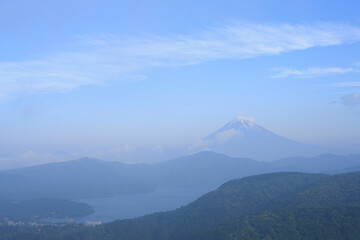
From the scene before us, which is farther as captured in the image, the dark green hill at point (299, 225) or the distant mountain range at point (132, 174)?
the distant mountain range at point (132, 174)

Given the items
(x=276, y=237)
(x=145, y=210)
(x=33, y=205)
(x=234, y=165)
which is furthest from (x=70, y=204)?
(x=234, y=165)

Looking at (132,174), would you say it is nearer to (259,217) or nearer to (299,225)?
(259,217)

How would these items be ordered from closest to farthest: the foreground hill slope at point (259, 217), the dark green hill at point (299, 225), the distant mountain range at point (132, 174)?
the dark green hill at point (299, 225)
the foreground hill slope at point (259, 217)
the distant mountain range at point (132, 174)

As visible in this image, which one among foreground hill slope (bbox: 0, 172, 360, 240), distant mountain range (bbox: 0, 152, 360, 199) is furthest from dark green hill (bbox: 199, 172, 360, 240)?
distant mountain range (bbox: 0, 152, 360, 199)

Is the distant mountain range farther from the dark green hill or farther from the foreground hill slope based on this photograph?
the dark green hill

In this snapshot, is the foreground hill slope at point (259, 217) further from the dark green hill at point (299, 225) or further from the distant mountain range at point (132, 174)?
the distant mountain range at point (132, 174)

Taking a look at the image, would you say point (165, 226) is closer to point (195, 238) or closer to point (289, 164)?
point (195, 238)

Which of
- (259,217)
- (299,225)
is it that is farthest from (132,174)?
(299,225)

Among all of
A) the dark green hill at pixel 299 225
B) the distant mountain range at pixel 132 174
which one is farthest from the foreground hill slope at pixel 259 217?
the distant mountain range at pixel 132 174

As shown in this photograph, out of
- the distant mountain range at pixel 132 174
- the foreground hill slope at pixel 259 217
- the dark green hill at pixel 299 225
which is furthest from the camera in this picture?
the distant mountain range at pixel 132 174
